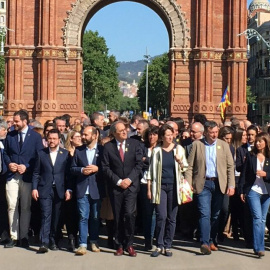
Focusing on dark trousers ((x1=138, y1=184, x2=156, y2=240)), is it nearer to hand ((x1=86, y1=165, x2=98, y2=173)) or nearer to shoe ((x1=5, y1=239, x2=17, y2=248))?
hand ((x1=86, y1=165, x2=98, y2=173))

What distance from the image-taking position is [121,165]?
1252cm

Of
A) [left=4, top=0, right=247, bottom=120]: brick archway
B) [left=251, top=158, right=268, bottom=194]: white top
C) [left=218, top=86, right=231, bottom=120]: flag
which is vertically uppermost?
[left=4, top=0, right=247, bottom=120]: brick archway

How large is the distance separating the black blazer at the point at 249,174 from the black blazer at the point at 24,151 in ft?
13.5

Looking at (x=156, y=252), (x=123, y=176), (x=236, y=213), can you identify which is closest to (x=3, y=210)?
(x=123, y=176)

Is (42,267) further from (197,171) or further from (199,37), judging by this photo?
(199,37)

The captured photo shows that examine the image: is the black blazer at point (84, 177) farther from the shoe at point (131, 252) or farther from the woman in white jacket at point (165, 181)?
the shoe at point (131, 252)

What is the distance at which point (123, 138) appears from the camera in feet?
41.5

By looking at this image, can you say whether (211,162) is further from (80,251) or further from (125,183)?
(80,251)

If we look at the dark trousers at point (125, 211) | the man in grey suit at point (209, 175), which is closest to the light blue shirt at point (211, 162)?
the man in grey suit at point (209, 175)

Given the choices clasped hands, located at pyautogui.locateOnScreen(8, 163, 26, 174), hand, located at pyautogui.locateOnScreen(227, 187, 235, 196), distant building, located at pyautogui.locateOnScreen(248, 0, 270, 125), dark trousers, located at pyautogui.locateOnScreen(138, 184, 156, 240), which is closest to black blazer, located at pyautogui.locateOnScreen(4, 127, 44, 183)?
clasped hands, located at pyautogui.locateOnScreen(8, 163, 26, 174)

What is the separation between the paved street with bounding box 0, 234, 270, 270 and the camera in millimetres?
11594

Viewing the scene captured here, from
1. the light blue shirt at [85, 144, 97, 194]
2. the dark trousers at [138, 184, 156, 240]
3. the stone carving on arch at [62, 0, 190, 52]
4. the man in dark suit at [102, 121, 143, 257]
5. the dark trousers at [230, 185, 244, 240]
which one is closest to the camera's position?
the man in dark suit at [102, 121, 143, 257]

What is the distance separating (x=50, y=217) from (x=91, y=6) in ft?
77.0

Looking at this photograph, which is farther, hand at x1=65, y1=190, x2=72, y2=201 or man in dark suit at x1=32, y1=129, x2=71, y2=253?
man in dark suit at x1=32, y1=129, x2=71, y2=253
